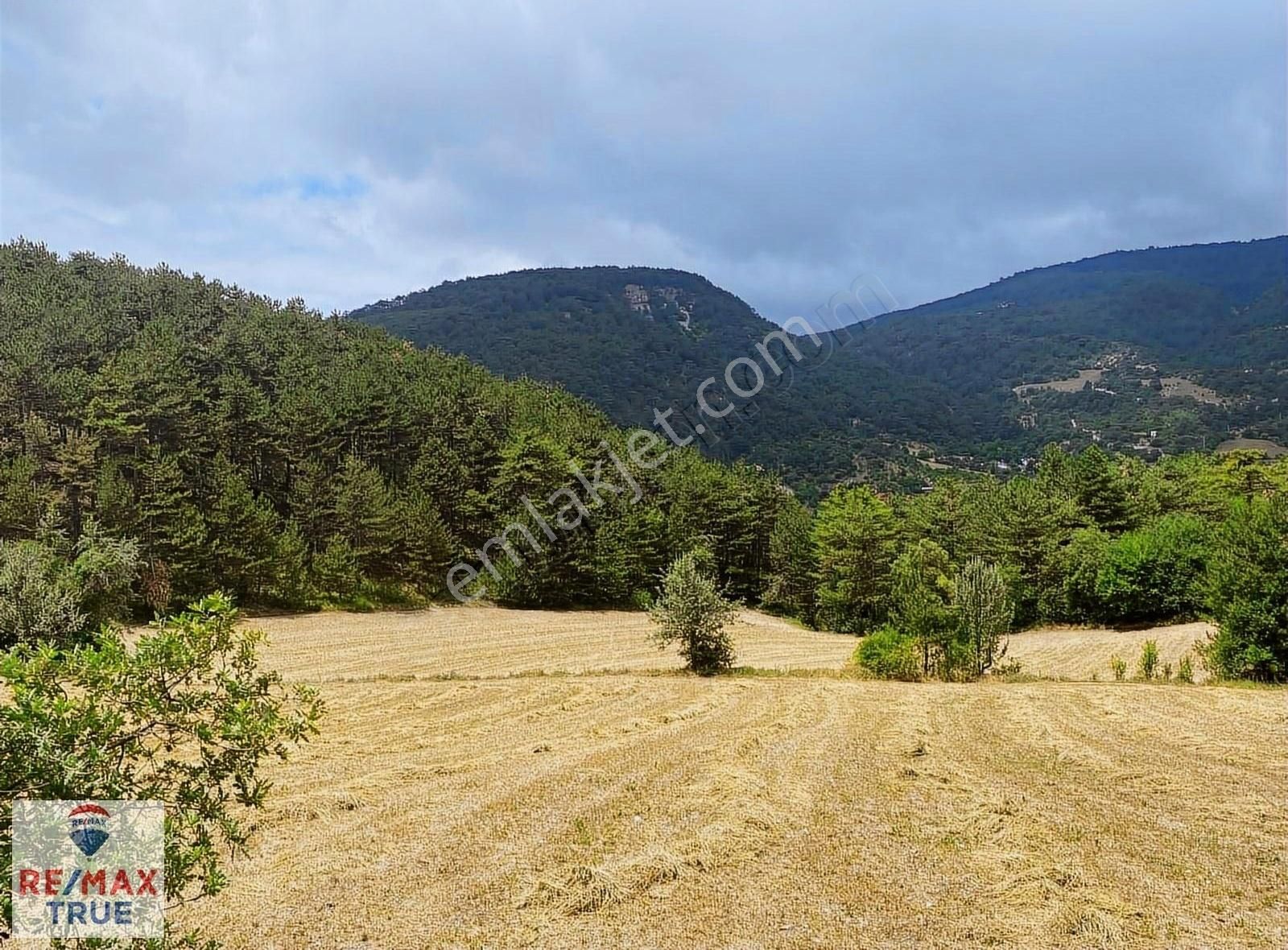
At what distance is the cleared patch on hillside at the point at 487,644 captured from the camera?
27609 millimetres

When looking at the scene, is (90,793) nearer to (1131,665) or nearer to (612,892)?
(612,892)

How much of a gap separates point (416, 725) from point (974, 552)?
53.6 m

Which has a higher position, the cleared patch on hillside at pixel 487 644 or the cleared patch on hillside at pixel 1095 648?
the cleared patch on hillside at pixel 487 644

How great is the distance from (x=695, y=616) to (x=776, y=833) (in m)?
14.3

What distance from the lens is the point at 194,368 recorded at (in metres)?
56.7

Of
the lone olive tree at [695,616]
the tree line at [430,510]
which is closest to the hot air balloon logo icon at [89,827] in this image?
the lone olive tree at [695,616]

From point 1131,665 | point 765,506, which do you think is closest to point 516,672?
point 1131,665

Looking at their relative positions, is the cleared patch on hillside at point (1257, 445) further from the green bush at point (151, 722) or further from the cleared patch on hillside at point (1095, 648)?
the green bush at point (151, 722)

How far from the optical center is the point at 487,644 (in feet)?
113

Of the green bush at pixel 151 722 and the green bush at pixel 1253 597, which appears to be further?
the green bush at pixel 1253 597

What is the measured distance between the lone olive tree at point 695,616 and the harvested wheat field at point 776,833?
6.93 metres

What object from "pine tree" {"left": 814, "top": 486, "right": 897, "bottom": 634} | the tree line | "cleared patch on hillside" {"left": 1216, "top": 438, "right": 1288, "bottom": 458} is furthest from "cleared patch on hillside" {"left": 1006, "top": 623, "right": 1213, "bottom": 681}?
"cleared patch on hillside" {"left": 1216, "top": 438, "right": 1288, "bottom": 458}

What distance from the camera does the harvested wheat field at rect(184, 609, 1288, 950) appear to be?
7367mm

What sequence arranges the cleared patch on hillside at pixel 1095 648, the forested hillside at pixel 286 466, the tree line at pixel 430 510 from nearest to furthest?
1. the tree line at pixel 430 510
2. the cleared patch on hillside at pixel 1095 648
3. the forested hillside at pixel 286 466
